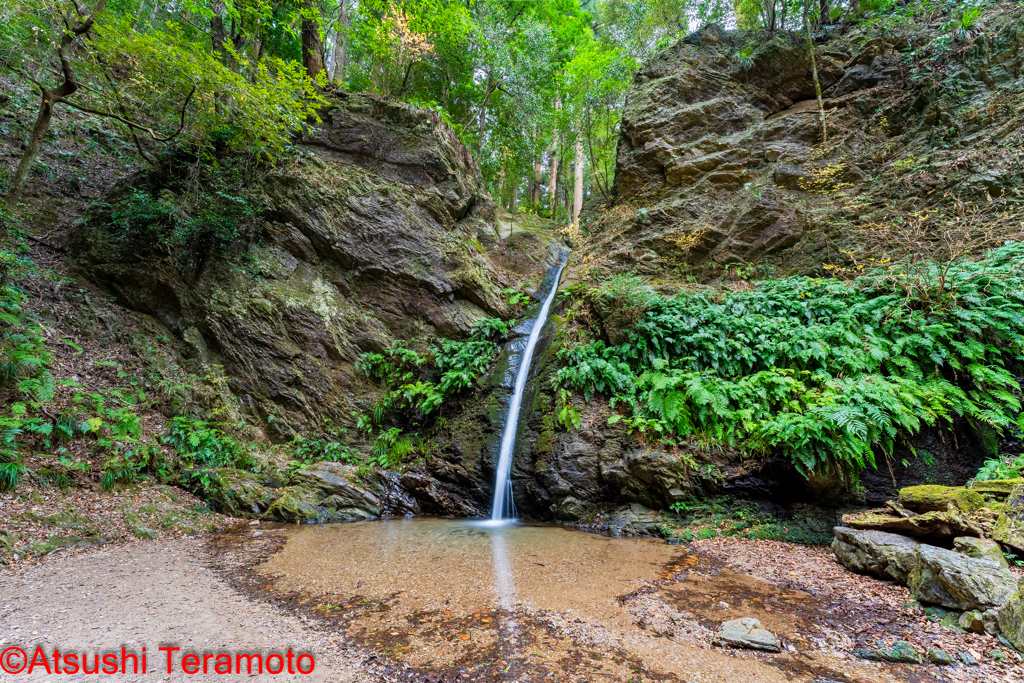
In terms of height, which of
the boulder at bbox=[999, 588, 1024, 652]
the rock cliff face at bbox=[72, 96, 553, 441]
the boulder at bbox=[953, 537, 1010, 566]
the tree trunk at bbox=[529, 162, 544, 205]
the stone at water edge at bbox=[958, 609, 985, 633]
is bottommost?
the stone at water edge at bbox=[958, 609, 985, 633]

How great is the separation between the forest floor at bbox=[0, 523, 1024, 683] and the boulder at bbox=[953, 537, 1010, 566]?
692 millimetres

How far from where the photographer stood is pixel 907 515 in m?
4.53

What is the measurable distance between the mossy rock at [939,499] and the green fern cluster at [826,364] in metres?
0.55

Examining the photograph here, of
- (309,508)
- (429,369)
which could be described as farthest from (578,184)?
(309,508)

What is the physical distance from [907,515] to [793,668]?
9.93 feet

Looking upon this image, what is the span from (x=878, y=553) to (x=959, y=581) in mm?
916

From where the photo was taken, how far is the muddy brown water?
2.65 metres

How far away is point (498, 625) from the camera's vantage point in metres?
3.16

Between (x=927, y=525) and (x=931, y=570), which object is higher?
(x=927, y=525)

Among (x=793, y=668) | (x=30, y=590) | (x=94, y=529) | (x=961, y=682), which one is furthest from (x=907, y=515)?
(x=94, y=529)

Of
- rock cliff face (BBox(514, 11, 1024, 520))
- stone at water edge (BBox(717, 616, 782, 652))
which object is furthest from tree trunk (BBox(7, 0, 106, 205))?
stone at water edge (BBox(717, 616, 782, 652))

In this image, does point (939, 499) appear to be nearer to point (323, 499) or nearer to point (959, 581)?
point (959, 581)

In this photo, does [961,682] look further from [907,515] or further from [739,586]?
[907,515]

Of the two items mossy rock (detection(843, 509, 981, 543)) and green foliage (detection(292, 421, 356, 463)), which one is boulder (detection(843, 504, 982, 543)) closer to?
mossy rock (detection(843, 509, 981, 543))
